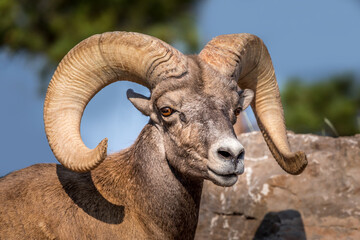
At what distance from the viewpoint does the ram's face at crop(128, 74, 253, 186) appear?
5.70m

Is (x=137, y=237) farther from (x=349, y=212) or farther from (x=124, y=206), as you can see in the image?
(x=349, y=212)

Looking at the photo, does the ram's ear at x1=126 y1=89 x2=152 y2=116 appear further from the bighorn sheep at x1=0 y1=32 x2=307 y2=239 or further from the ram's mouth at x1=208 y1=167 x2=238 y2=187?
the ram's mouth at x1=208 y1=167 x2=238 y2=187

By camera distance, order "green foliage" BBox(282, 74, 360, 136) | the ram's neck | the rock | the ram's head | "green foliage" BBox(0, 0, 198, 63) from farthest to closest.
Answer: "green foliage" BBox(0, 0, 198, 63), "green foliage" BBox(282, 74, 360, 136), the rock, the ram's neck, the ram's head

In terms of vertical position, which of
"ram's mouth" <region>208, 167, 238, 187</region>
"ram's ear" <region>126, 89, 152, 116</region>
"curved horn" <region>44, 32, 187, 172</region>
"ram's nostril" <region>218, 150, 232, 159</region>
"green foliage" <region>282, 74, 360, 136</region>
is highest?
"curved horn" <region>44, 32, 187, 172</region>

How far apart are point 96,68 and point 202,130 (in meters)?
1.53

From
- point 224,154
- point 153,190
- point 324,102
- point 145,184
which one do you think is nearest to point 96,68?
point 145,184

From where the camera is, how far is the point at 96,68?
6.44 m

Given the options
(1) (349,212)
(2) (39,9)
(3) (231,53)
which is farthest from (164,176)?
(2) (39,9)

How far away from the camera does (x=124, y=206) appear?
20.7ft

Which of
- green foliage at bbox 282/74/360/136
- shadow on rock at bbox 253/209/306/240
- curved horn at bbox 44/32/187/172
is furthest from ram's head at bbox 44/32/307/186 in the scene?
green foliage at bbox 282/74/360/136

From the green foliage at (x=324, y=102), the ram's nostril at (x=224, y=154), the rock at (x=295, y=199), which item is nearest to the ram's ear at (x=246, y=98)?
the ram's nostril at (x=224, y=154)

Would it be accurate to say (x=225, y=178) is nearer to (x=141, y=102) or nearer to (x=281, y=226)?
(x=141, y=102)

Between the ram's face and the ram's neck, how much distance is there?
0.16 m

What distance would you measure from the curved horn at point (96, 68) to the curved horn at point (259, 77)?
21.7 inches
